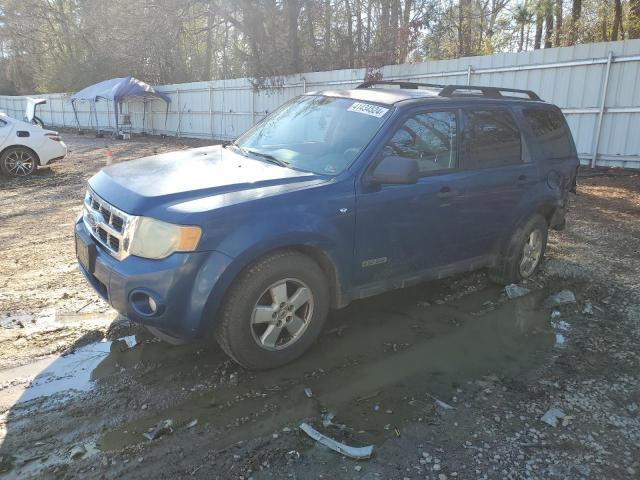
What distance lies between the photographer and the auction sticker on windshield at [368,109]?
13.4 ft

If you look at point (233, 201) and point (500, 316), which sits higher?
point (233, 201)

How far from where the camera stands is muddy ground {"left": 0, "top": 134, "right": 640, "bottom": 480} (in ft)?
8.79

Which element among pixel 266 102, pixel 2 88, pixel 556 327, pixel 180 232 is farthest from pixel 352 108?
pixel 2 88

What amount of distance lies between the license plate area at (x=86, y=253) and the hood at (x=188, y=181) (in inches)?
14.2

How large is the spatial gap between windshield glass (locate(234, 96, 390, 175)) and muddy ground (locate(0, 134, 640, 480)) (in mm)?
1407

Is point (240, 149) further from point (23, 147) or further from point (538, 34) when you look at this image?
point (538, 34)

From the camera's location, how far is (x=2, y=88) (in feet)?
185

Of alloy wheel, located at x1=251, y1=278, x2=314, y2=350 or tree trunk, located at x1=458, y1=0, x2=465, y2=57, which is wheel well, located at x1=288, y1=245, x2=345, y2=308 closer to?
alloy wheel, located at x1=251, y1=278, x2=314, y2=350

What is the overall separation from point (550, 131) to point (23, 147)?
11344mm

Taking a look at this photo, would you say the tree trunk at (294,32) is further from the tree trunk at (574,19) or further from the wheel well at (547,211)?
the wheel well at (547,211)

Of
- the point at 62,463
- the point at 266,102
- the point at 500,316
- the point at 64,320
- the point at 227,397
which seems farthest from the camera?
the point at 266,102

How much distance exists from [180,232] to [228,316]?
2.03ft

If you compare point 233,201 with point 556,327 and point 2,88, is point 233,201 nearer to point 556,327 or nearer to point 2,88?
point 556,327

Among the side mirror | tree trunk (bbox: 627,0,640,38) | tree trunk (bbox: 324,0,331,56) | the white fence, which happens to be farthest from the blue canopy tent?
the side mirror
